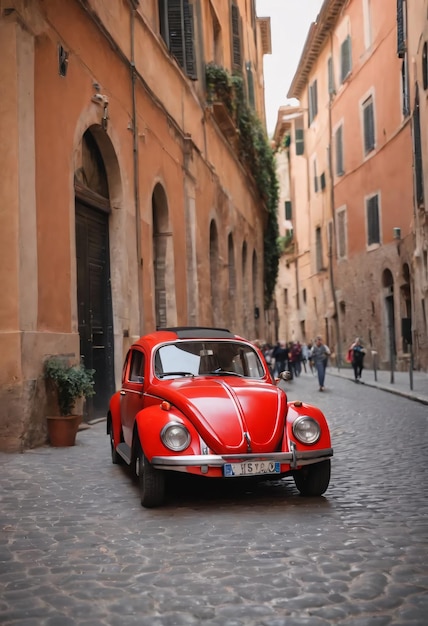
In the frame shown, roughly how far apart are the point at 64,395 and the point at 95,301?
315 cm

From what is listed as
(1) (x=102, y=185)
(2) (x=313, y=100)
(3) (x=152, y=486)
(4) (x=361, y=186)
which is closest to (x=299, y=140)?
(2) (x=313, y=100)

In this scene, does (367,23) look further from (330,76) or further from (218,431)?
(218,431)

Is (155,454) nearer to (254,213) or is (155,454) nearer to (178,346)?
(178,346)

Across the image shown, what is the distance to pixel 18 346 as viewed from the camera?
8531mm

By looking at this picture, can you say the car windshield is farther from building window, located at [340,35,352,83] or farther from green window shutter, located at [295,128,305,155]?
green window shutter, located at [295,128,305,155]

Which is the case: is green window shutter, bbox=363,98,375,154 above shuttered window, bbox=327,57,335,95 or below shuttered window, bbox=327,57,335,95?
below

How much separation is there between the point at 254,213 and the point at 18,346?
2265 centimetres

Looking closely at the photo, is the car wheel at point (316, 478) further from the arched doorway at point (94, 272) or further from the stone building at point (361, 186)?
the stone building at point (361, 186)

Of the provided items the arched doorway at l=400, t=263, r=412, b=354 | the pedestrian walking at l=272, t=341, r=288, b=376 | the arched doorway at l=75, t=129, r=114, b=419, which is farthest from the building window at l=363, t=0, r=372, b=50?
the arched doorway at l=75, t=129, r=114, b=419

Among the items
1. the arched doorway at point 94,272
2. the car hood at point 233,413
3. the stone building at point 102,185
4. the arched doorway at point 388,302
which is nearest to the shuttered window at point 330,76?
the arched doorway at point 388,302

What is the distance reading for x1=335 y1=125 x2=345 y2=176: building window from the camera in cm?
3312

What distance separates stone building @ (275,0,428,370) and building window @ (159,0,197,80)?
6758mm

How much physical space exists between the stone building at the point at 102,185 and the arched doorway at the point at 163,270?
3 centimetres

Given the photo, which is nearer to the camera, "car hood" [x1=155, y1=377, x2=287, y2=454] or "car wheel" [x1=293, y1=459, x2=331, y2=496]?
"car hood" [x1=155, y1=377, x2=287, y2=454]
